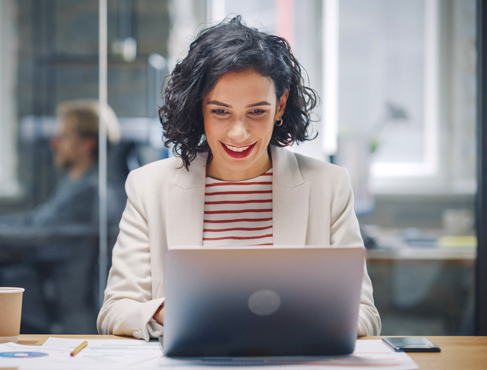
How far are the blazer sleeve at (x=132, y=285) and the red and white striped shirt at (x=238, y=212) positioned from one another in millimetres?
176

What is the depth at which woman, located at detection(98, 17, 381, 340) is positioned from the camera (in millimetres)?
1352

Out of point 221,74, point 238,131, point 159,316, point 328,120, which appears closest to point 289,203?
point 238,131

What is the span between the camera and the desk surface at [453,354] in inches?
36.6

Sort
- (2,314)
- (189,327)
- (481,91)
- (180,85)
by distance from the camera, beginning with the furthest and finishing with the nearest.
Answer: (481,91)
(180,85)
(2,314)
(189,327)

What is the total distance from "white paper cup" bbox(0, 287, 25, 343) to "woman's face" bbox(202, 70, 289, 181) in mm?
609

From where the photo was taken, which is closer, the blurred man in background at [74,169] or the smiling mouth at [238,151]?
the smiling mouth at [238,151]

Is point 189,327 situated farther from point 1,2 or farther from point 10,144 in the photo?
point 1,2

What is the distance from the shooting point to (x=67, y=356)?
36.8 inches

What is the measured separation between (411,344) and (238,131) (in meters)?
0.64

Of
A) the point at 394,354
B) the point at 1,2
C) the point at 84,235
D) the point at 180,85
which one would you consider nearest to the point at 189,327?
the point at 394,354

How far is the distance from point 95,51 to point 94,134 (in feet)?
1.34

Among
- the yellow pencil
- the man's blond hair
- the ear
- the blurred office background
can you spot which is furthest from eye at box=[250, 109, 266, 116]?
the man's blond hair

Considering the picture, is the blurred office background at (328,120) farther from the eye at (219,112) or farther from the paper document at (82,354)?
Result: the paper document at (82,354)

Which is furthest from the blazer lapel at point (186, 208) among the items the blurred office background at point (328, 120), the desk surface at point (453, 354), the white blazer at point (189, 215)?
the blurred office background at point (328, 120)
